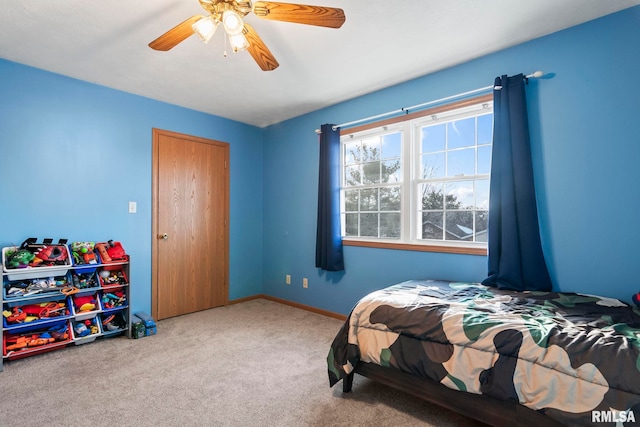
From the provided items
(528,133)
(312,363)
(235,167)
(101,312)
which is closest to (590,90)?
(528,133)

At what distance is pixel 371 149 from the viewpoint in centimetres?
342

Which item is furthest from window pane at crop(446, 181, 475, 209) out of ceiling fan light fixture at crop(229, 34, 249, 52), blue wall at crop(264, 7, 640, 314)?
ceiling fan light fixture at crop(229, 34, 249, 52)

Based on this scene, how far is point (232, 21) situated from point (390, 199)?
7.12ft

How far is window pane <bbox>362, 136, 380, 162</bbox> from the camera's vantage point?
336 cm

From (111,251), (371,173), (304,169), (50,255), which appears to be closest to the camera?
(50,255)

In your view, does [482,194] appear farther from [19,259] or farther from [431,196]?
[19,259]

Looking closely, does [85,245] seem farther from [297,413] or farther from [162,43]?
[297,413]

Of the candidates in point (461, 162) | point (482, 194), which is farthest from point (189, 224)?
point (482, 194)

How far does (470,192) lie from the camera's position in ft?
8.91

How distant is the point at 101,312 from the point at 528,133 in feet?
12.6

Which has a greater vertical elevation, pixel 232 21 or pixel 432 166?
pixel 232 21

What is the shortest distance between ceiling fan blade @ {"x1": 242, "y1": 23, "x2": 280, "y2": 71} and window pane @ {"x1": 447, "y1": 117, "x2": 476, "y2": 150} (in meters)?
1.66

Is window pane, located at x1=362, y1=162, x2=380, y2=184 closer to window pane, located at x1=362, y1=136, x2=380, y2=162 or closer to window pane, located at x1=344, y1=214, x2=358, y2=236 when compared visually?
window pane, located at x1=362, y1=136, x2=380, y2=162

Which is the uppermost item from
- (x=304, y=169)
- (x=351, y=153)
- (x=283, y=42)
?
(x=283, y=42)
